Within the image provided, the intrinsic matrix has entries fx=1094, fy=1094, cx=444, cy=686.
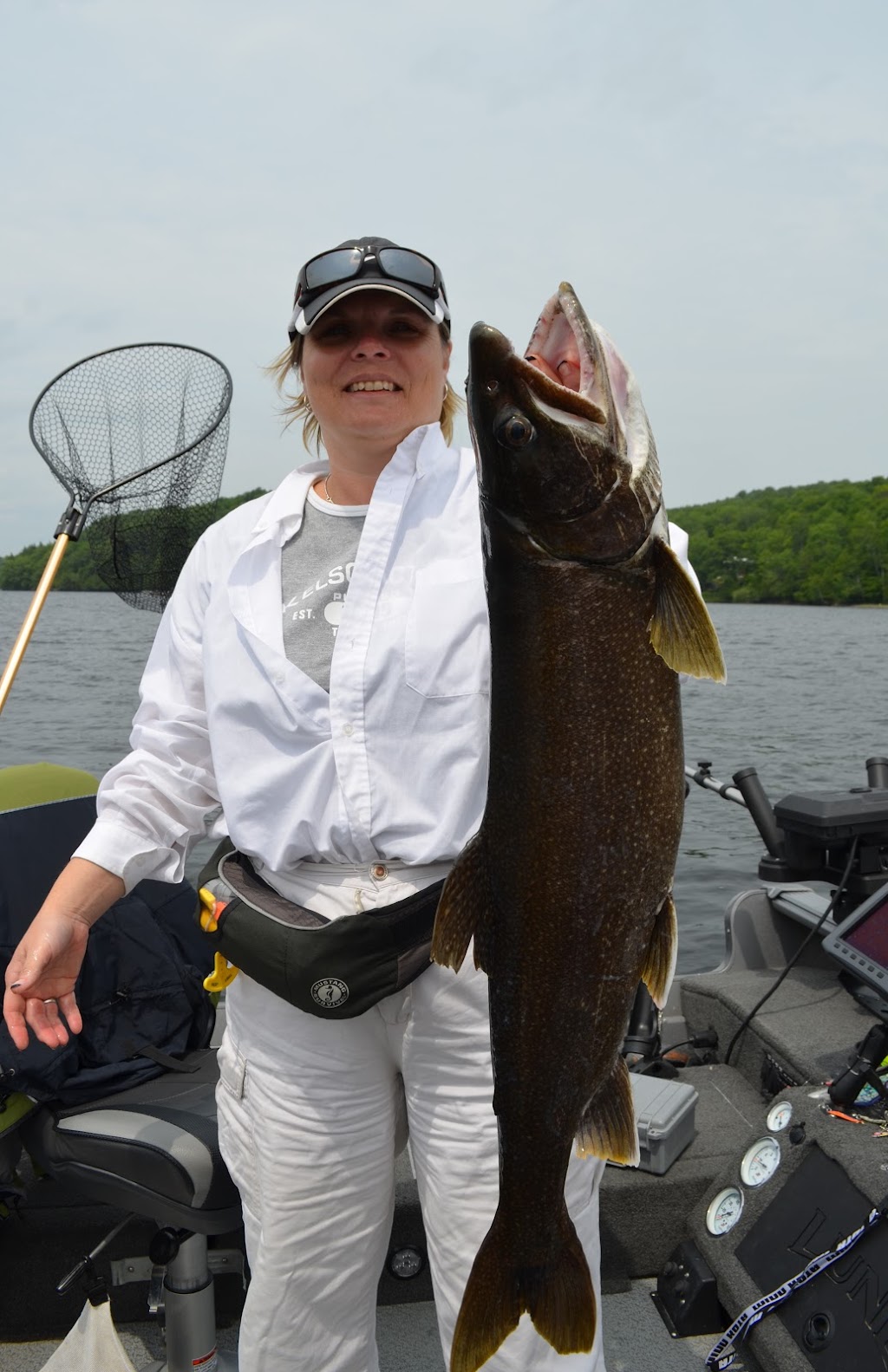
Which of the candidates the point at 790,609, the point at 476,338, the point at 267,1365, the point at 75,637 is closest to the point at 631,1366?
the point at 267,1365

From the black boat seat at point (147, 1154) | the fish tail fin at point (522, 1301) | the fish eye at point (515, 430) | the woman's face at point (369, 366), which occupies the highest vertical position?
the woman's face at point (369, 366)

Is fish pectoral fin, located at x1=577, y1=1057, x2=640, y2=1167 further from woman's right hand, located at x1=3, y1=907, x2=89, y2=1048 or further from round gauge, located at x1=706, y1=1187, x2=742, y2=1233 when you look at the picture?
round gauge, located at x1=706, y1=1187, x2=742, y2=1233

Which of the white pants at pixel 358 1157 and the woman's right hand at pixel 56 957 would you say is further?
the woman's right hand at pixel 56 957

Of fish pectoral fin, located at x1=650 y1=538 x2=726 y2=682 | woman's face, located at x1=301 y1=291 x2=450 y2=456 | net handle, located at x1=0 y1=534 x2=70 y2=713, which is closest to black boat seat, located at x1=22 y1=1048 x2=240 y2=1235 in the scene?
net handle, located at x1=0 y1=534 x2=70 y2=713

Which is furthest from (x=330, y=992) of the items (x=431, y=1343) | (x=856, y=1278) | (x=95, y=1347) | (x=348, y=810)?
(x=431, y=1343)

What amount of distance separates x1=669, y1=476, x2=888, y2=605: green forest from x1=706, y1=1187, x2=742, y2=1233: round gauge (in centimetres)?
3350

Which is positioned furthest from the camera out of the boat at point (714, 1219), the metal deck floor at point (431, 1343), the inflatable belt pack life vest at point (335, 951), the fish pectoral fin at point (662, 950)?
the metal deck floor at point (431, 1343)

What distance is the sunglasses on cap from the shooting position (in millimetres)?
2332

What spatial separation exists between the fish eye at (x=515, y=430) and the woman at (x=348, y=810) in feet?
2.14

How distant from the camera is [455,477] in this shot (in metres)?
2.47

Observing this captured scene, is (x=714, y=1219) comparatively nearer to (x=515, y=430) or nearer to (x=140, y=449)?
(x=515, y=430)

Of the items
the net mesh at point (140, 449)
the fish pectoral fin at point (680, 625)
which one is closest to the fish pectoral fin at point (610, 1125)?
the fish pectoral fin at point (680, 625)

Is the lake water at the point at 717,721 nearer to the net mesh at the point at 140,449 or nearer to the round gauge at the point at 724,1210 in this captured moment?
the net mesh at the point at 140,449

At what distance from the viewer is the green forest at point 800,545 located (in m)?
37.5
